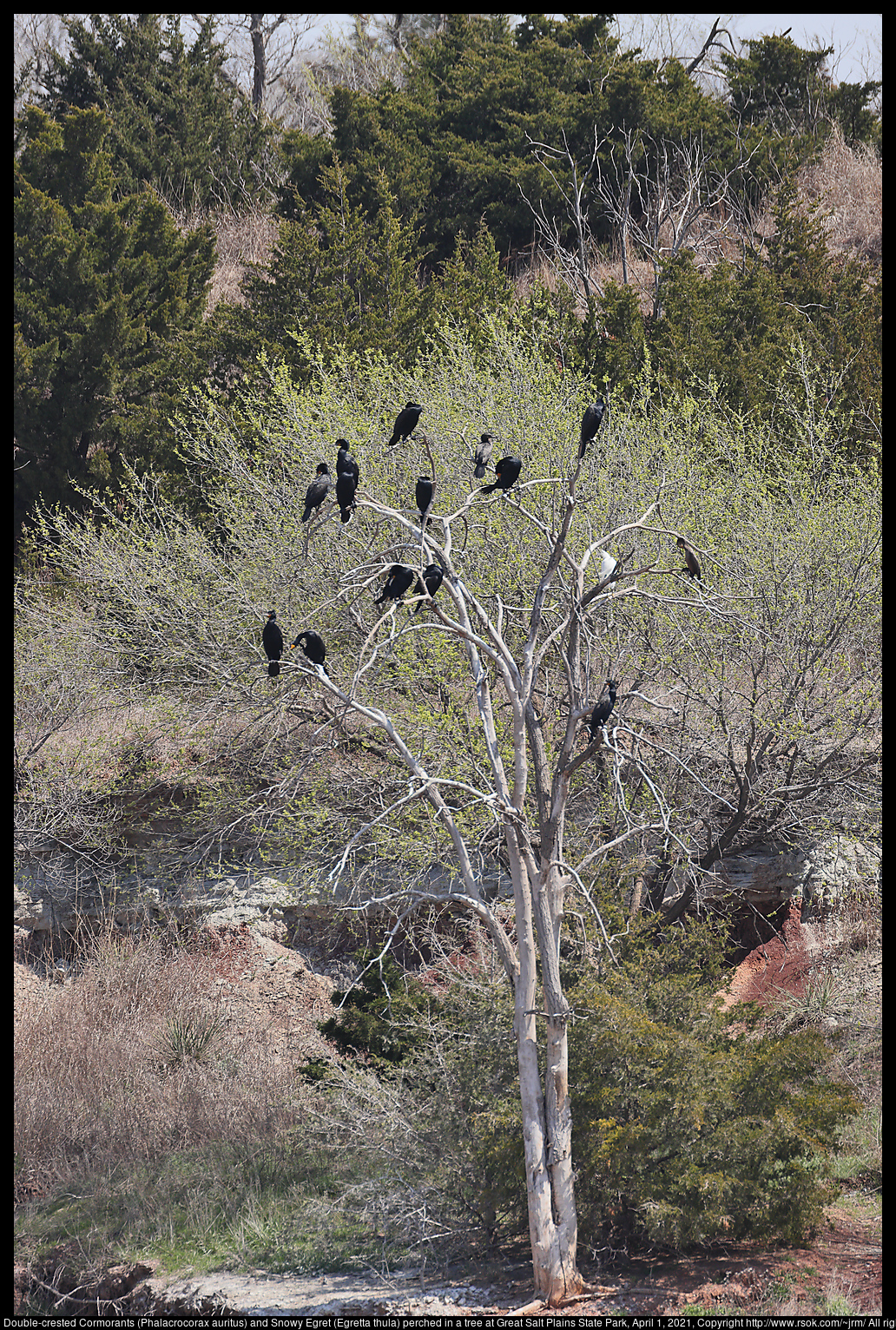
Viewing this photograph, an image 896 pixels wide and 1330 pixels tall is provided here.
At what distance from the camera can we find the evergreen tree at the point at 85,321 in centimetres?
1759

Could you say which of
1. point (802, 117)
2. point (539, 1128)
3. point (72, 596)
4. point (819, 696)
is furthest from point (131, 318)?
point (802, 117)

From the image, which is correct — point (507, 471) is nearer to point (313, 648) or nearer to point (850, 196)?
point (313, 648)

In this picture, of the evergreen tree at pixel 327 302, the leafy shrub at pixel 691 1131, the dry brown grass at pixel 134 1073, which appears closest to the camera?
the leafy shrub at pixel 691 1131

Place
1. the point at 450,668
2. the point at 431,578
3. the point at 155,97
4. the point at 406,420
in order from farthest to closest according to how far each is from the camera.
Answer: the point at 155,97 → the point at 450,668 → the point at 406,420 → the point at 431,578

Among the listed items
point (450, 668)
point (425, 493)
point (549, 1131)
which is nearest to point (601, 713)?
point (425, 493)

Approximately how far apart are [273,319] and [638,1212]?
14.6 m

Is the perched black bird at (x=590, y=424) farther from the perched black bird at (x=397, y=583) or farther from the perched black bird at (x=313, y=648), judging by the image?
the perched black bird at (x=313, y=648)

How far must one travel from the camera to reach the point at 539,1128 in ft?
20.2

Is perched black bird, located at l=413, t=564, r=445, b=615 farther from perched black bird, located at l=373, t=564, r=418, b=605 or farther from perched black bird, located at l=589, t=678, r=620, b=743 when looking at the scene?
perched black bird, located at l=589, t=678, r=620, b=743

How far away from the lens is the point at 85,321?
694 inches

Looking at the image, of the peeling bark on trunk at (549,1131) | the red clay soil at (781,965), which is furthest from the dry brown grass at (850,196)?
the peeling bark on trunk at (549,1131)

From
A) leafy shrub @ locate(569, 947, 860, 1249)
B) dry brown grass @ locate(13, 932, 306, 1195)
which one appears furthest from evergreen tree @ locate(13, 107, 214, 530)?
leafy shrub @ locate(569, 947, 860, 1249)

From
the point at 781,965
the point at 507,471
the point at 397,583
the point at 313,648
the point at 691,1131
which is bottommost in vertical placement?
the point at 781,965

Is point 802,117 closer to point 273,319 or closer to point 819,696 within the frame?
point 273,319
